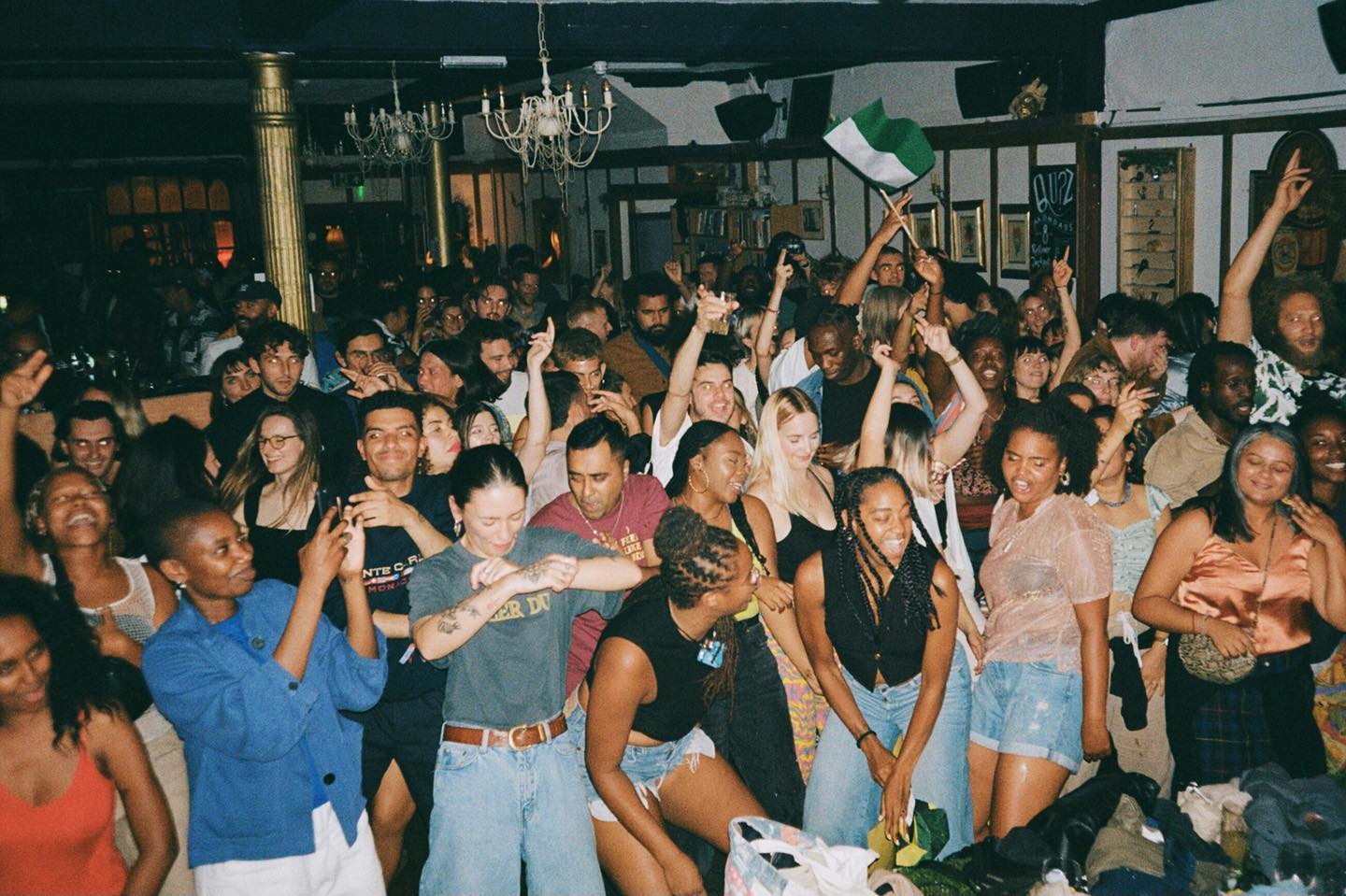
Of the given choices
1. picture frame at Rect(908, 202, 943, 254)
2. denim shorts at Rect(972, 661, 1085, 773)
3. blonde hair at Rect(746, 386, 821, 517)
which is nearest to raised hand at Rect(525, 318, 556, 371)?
blonde hair at Rect(746, 386, 821, 517)

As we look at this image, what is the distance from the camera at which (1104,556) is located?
344cm

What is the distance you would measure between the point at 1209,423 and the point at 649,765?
8.67 ft

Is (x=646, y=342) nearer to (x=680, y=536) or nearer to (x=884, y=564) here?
(x=884, y=564)

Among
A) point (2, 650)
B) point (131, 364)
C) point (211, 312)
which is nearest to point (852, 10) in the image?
point (211, 312)

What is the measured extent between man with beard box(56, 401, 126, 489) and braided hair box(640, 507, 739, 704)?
94.2 inches

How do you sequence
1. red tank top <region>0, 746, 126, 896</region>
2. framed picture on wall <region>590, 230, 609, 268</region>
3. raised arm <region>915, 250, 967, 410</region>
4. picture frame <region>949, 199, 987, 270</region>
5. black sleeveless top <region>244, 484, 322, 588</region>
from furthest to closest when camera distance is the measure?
1. framed picture on wall <region>590, 230, 609, 268</region>
2. picture frame <region>949, 199, 987, 270</region>
3. raised arm <region>915, 250, 967, 410</region>
4. black sleeveless top <region>244, 484, 322, 588</region>
5. red tank top <region>0, 746, 126, 896</region>

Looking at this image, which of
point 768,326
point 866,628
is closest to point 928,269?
point 768,326

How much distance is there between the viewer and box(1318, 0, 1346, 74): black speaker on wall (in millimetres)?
6227

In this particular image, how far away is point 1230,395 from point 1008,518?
1243 millimetres

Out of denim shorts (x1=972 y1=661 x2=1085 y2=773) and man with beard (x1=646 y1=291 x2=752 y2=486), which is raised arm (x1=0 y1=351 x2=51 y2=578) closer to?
man with beard (x1=646 y1=291 x2=752 y2=486)

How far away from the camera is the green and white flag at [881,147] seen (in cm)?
701

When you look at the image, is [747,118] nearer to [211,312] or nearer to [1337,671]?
[211,312]

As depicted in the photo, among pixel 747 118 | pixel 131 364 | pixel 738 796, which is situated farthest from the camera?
pixel 747 118

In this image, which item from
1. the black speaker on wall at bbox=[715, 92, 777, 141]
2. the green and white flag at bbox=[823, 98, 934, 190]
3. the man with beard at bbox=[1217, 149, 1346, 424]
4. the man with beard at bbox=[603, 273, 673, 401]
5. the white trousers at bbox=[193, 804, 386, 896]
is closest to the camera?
the white trousers at bbox=[193, 804, 386, 896]
